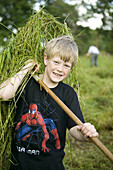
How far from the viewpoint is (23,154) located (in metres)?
1.68

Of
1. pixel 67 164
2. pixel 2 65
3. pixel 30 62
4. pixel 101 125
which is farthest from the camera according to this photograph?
pixel 101 125

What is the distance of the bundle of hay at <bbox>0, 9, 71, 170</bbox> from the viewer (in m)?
1.93

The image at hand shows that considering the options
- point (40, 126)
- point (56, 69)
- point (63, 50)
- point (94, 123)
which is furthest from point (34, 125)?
point (94, 123)

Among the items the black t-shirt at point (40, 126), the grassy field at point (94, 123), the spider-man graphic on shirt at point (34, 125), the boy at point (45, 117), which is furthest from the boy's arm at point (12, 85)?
the grassy field at point (94, 123)

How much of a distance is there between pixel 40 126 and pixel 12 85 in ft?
1.44

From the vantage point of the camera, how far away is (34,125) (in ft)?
5.65

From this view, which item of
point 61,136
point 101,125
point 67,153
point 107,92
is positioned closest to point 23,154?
point 61,136

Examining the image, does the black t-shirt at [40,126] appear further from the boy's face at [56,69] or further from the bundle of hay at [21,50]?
the bundle of hay at [21,50]

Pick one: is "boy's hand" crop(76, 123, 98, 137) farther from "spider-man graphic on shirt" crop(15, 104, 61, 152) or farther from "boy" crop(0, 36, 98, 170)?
"spider-man graphic on shirt" crop(15, 104, 61, 152)

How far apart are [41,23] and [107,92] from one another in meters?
3.81

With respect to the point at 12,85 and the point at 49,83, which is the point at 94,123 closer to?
the point at 49,83

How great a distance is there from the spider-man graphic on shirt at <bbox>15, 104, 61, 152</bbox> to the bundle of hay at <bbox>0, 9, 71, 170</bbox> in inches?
8.8

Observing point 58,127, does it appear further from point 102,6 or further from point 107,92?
point 102,6

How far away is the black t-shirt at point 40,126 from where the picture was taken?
1.67 meters
